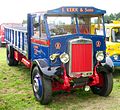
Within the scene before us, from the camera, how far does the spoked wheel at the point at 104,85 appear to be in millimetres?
7914

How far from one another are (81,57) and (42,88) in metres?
1.18

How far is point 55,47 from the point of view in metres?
7.24

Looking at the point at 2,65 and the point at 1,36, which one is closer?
the point at 2,65

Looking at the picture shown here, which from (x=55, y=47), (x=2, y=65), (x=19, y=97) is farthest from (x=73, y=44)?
(x=2, y=65)

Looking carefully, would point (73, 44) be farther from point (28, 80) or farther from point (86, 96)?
point (28, 80)

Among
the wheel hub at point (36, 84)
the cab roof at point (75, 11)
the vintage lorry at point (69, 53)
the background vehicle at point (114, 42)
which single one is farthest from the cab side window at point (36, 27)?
the background vehicle at point (114, 42)

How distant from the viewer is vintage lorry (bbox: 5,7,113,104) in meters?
7.19

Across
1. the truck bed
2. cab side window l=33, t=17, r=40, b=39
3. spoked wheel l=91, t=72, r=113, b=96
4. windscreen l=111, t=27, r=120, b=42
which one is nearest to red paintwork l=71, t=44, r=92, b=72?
spoked wheel l=91, t=72, r=113, b=96

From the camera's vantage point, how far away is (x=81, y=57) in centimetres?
729

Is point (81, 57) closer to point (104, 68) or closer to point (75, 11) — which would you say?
point (104, 68)

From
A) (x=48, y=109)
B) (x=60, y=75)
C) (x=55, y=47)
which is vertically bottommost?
(x=48, y=109)

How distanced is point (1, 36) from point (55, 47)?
17178 millimetres

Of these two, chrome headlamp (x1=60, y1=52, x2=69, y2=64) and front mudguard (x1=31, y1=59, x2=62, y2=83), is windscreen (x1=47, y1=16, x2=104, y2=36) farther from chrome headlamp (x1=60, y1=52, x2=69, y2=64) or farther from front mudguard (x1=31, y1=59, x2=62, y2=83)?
front mudguard (x1=31, y1=59, x2=62, y2=83)

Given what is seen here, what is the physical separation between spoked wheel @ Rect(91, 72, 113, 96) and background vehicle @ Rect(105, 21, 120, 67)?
2.25 meters
